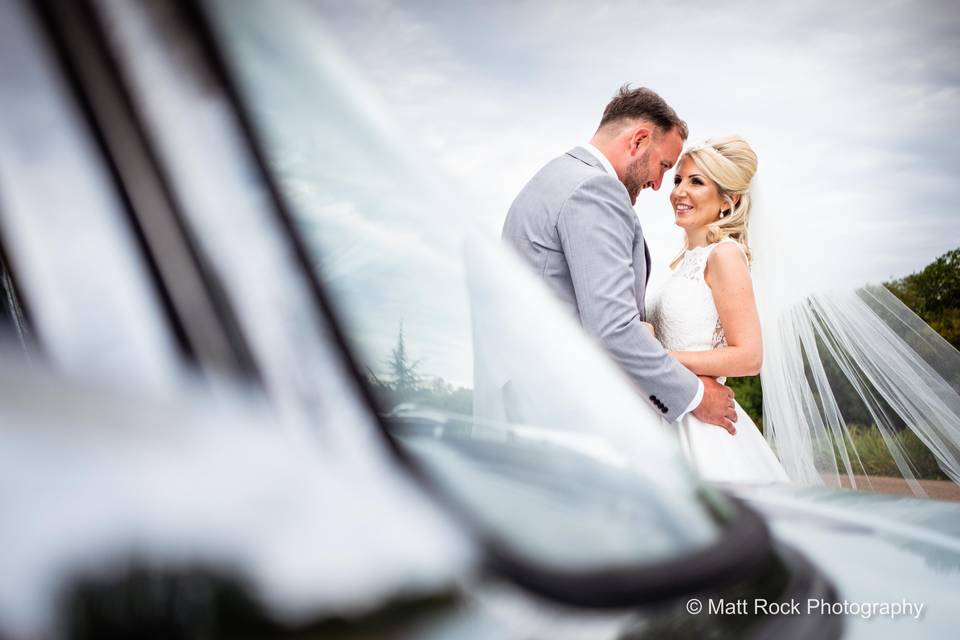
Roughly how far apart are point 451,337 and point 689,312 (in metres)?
2.57

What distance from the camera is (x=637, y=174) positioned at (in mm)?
2930

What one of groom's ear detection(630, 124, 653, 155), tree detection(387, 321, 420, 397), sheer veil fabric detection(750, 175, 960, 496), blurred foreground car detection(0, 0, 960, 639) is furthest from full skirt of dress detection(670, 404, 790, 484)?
tree detection(387, 321, 420, 397)

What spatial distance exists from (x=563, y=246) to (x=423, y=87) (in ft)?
22.5

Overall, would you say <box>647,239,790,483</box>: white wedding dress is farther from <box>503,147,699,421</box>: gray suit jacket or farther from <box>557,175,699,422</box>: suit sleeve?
<box>557,175,699,422</box>: suit sleeve

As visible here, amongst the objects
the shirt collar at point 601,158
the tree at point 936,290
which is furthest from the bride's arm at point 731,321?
the tree at point 936,290

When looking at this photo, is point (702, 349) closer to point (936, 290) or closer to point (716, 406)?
point (716, 406)

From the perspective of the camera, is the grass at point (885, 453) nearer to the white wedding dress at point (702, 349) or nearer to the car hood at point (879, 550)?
the white wedding dress at point (702, 349)

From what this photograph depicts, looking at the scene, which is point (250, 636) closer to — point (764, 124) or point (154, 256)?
point (154, 256)

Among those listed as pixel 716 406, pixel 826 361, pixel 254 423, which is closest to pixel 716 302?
pixel 716 406

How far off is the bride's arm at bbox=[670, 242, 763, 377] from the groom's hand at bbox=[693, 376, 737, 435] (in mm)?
94

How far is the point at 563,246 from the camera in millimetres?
2355

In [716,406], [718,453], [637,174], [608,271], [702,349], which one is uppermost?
[637,174]

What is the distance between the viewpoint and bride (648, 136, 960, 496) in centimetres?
314

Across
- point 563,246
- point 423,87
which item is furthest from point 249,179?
point 423,87
